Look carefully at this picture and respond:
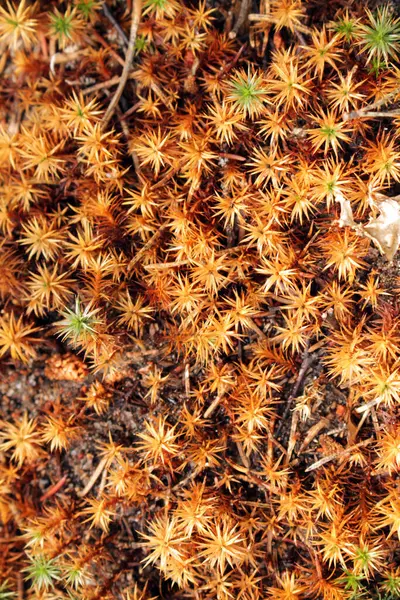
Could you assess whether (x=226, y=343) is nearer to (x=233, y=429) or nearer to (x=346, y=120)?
(x=233, y=429)

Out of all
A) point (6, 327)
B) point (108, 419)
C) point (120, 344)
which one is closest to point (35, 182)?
point (6, 327)

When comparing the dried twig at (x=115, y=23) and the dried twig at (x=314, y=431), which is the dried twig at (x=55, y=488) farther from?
the dried twig at (x=115, y=23)

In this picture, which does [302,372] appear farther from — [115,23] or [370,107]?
[115,23]

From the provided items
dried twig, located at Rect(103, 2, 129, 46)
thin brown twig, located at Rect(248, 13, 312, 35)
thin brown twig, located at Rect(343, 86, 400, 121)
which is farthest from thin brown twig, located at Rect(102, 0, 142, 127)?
thin brown twig, located at Rect(343, 86, 400, 121)

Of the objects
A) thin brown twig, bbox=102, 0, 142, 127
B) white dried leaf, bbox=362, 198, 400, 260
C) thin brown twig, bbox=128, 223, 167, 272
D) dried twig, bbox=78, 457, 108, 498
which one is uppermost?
thin brown twig, bbox=102, 0, 142, 127

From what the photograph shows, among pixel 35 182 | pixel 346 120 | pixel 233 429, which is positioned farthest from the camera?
pixel 35 182

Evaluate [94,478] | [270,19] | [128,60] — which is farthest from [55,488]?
[270,19]

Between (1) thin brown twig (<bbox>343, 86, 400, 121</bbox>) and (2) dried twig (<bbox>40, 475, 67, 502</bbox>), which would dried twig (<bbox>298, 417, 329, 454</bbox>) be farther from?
(1) thin brown twig (<bbox>343, 86, 400, 121</bbox>)

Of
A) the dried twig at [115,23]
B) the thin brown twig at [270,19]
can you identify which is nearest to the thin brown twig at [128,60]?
the dried twig at [115,23]
